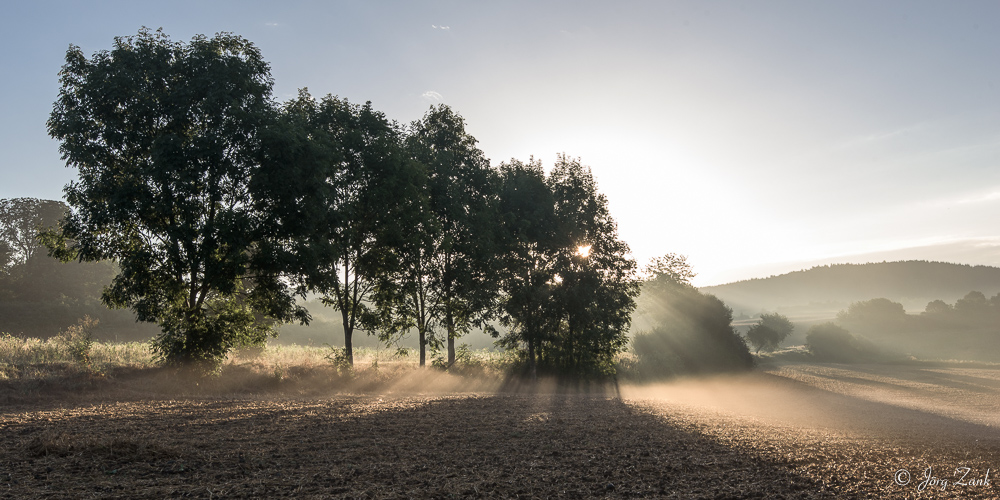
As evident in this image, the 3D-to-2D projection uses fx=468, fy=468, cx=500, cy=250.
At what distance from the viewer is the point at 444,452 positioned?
8242 mm

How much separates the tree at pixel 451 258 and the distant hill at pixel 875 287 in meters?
159

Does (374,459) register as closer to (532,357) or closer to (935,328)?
(532,357)

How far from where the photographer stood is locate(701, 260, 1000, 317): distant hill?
17150cm

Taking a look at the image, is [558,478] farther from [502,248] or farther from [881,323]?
[881,323]

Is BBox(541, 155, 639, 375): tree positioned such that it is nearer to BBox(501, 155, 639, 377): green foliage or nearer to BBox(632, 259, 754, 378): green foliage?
BBox(501, 155, 639, 377): green foliage

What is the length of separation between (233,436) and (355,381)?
1297 centimetres

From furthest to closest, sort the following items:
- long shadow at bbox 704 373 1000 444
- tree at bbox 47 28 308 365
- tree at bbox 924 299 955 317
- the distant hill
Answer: the distant hill → tree at bbox 924 299 955 317 → tree at bbox 47 28 308 365 → long shadow at bbox 704 373 1000 444

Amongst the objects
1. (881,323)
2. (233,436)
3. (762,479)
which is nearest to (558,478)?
(762,479)

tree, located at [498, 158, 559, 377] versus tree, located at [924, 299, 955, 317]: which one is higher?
tree, located at [498, 158, 559, 377]

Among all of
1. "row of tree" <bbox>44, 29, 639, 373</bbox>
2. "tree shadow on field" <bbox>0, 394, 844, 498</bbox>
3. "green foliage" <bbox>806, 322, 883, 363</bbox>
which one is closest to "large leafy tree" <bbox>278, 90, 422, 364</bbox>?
"row of tree" <bbox>44, 29, 639, 373</bbox>

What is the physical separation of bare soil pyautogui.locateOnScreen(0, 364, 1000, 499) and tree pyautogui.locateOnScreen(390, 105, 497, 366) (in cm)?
1157

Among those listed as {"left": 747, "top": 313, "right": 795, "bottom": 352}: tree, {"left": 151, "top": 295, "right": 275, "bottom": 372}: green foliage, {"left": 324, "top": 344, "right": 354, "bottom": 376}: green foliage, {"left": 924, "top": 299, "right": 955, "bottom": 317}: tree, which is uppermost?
{"left": 151, "top": 295, "right": 275, "bottom": 372}: green foliage

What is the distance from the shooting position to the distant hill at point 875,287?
171500 millimetres

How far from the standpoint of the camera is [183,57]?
17578 millimetres
